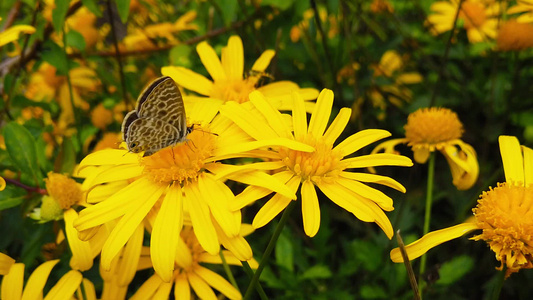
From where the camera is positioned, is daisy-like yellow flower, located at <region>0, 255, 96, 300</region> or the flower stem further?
daisy-like yellow flower, located at <region>0, 255, 96, 300</region>

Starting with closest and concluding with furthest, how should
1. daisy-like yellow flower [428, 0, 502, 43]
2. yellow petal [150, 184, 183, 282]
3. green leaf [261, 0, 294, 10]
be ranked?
yellow petal [150, 184, 183, 282] < green leaf [261, 0, 294, 10] < daisy-like yellow flower [428, 0, 502, 43]

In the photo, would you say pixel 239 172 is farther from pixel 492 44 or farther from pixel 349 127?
pixel 492 44

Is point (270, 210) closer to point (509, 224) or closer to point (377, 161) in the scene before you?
point (377, 161)

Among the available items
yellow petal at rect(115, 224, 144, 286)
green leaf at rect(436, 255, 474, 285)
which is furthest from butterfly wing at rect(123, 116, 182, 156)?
green leaf at rect(436, 255, 474, 285)

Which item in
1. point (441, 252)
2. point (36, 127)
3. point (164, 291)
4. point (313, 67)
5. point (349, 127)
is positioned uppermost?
point (313, 67)

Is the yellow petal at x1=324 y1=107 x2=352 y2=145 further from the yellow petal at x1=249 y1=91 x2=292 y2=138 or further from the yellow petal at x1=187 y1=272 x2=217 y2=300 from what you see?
the yellow petal at x1=187 y1=272 x2=217 y2=300

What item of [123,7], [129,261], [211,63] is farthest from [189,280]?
[123,7]

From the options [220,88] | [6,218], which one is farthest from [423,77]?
[6,218]

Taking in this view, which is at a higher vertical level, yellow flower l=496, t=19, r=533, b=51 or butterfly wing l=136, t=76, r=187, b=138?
yellow flower l=496, t=19, r=533, b=51
